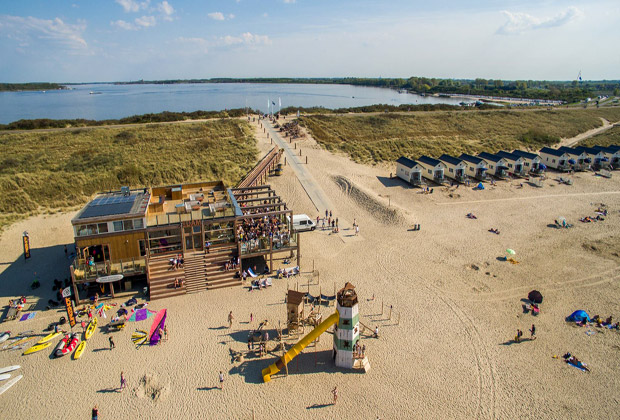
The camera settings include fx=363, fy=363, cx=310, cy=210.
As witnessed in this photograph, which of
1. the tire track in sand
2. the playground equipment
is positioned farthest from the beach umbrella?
the playground equipment

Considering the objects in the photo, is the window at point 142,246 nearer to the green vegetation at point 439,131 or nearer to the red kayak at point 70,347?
the red kayak at point 70,347

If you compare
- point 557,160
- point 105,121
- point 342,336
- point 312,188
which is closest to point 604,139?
point 557,160

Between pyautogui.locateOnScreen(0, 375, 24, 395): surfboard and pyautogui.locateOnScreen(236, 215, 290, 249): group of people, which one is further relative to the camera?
pyautogui.locateOnScreen(236, 215, 290, 249): group of people

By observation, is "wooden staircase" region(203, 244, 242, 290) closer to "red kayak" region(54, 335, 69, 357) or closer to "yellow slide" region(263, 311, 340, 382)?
"red kayak" region(54, 335, 69, 357)

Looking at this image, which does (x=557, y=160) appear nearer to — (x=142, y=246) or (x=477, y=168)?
(x=477, y=168)

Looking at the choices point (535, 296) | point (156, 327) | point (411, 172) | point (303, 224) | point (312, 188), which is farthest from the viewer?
point (411, 172)

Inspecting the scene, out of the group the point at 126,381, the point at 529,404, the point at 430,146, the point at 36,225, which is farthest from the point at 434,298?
the point at 430,146
